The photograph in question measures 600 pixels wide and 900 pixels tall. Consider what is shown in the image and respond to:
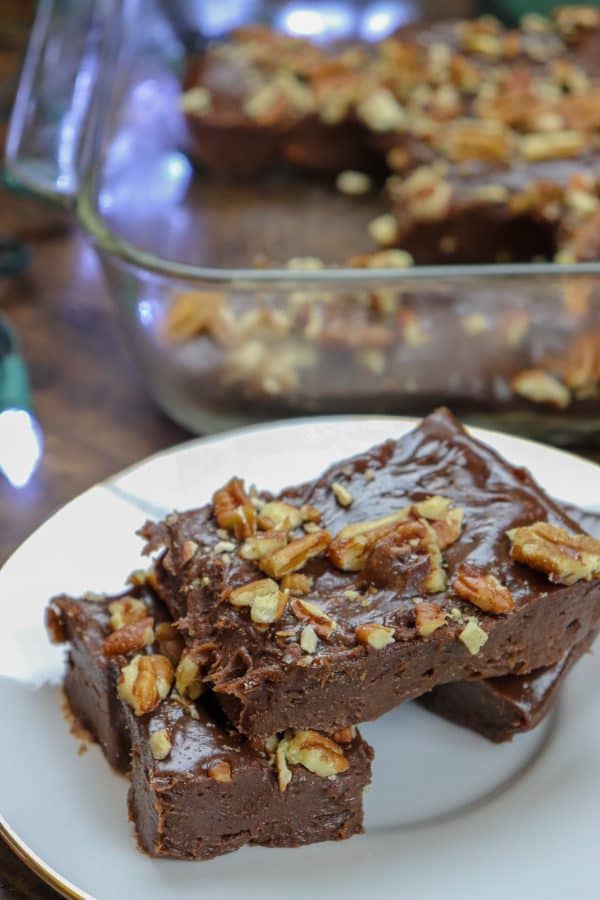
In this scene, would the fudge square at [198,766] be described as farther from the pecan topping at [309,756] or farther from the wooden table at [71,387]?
the wooden table at [71,387]

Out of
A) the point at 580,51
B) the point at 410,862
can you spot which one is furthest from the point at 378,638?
the point at 580,51

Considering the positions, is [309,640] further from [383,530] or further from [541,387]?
[541,387]

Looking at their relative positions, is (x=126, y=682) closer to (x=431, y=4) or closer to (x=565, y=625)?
(x=565, y=625)

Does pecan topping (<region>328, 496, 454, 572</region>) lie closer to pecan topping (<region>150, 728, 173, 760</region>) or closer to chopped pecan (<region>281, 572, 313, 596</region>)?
chopped pecan (<region>281, 572, 313, 596</region>)

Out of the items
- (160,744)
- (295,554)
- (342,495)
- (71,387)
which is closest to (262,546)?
(295,554)

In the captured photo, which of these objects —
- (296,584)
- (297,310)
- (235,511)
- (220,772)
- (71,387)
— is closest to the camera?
(220,772)

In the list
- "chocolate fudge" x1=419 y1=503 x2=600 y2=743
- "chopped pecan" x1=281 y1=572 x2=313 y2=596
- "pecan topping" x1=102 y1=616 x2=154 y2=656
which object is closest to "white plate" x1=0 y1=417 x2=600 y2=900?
"chocolate fudge" x1=419 y1=503 x2=600 y2=743
